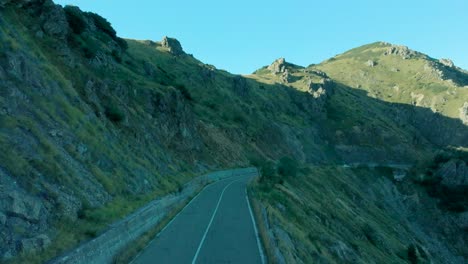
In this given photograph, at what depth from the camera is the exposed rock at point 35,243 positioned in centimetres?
1159

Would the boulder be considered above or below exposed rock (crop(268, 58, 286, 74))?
below

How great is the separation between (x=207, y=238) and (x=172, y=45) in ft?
421

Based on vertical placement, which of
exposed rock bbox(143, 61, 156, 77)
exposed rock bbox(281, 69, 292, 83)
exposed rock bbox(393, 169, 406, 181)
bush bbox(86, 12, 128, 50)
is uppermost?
exposed rock bbox(281, 69, 292, 83)

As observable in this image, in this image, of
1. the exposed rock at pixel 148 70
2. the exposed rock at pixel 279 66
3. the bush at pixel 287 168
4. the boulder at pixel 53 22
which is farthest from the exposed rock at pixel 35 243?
the exposed rock at pixel 279 66

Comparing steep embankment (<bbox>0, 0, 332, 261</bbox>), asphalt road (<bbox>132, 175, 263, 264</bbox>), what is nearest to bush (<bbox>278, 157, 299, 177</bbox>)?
steep embankment (<bbox>0, 0, 332, 261</bbox>)

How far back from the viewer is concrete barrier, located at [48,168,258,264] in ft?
40.8

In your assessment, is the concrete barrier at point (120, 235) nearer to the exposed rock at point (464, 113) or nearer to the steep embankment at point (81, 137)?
the steep embankment at point (81, 137)

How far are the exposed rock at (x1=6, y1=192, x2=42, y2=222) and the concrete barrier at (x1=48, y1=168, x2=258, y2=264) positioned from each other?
179 centimetres

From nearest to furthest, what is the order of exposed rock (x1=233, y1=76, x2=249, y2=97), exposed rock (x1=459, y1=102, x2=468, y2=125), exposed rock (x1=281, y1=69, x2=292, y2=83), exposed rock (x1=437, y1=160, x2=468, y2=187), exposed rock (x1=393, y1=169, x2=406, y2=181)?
exposed rock (x1=437, y1=160, x2=468, y2=187)
exposed rock (x1=393, y1=169, x2=406, y2=181)
exposed rock (x1=233, y1=76, x2=249, y2=97)
exposed rock (x1=459, y1=102, x2=468, y2=125)
exposed rock (x1=281, y1=69, x2=292, y2=83)

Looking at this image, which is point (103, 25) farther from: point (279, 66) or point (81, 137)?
point (279, 66)

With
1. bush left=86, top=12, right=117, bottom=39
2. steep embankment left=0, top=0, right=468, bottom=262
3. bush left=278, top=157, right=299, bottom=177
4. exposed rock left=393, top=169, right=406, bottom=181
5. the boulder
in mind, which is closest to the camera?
steep embankment left=0, top=0, right=468, bottom=262

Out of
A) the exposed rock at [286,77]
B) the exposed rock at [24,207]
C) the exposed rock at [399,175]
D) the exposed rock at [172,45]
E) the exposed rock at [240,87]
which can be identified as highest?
the exposed rock at [172,45]

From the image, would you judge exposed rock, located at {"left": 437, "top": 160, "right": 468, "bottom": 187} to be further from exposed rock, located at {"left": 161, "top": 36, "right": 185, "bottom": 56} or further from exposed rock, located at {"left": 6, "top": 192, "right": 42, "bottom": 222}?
exposed rock, located at {"left": 6, "top": 192, "right": 42, "bottom": 222}

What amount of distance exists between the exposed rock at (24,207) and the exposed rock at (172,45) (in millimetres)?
124534
